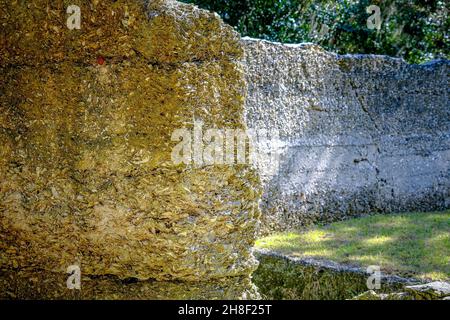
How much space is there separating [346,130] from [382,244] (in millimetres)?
1300

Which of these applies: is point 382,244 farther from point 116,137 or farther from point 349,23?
point 349,23

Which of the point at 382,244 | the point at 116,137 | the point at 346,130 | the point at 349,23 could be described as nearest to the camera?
the point at 116,137

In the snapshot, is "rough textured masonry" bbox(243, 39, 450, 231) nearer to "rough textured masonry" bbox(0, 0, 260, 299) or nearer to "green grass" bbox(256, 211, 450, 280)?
"green grass" bbox(256, 211, 450, 280)

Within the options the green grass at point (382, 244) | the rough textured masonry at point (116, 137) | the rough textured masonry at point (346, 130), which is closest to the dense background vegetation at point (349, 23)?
the rough textured masonry at point (346, 130)

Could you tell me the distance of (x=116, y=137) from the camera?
1.97 metres

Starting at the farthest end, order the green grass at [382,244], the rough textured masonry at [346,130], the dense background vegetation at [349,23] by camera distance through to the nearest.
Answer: the dense background vegetation at [349,23] < the rough textured masonry at [346,130] < the green grass at [382,244]

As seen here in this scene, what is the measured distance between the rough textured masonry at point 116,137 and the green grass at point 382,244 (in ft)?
6.71

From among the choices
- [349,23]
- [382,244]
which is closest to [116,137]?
[382,244]

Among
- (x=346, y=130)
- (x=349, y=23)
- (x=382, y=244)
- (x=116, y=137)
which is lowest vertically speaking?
(x=382, y=244)

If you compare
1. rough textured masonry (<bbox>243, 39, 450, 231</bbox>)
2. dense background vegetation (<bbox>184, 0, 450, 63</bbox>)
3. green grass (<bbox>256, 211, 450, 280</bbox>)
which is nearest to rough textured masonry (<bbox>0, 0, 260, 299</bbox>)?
green grass (<bbox>256, 211, 450, 280</bbox>)

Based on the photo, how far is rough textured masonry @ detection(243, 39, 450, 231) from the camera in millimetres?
4742

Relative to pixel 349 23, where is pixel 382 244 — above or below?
below

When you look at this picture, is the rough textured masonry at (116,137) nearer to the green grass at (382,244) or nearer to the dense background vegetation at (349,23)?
the green grass at (382,244)

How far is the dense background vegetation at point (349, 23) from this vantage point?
8.05 meters
